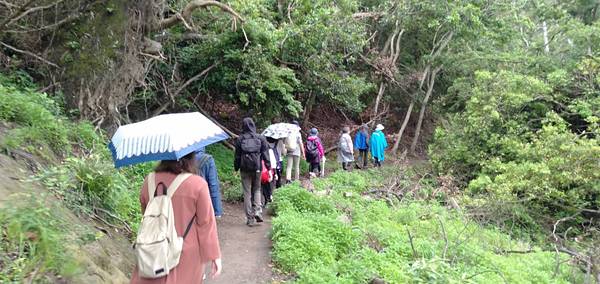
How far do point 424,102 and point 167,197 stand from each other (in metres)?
19.7

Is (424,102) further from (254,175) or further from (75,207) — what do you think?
(75,207)

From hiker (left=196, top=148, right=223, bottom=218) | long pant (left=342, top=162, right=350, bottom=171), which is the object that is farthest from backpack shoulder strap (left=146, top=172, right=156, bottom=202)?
long pant (left=342, top=162, right=350, bottom=171)

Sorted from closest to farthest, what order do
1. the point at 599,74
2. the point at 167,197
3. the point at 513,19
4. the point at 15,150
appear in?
the point at 167,197, the point at 15,150, the point at 599,74, the point at 513,19

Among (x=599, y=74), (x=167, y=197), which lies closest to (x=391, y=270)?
(x=167, y=197)

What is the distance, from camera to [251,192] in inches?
338

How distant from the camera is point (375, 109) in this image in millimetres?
21562

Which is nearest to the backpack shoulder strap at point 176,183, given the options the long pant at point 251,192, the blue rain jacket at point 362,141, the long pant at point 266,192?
the long pant at point 251,192

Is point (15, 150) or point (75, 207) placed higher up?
point (15, 150)

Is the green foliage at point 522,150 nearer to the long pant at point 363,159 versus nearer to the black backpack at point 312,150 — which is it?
the long pant at point 363,159

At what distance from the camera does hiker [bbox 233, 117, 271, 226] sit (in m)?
8.20

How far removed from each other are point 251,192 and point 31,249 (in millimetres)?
5250

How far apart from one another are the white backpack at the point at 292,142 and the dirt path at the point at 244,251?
2.80 m

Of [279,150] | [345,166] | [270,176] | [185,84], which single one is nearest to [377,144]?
[345,166]

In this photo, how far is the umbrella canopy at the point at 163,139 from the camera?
133 inches
